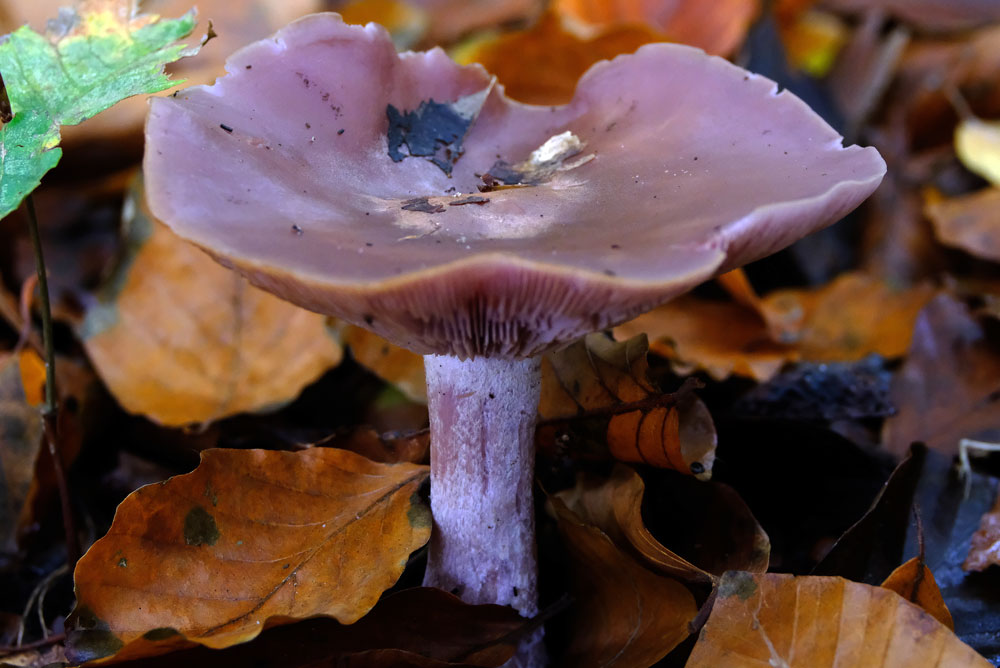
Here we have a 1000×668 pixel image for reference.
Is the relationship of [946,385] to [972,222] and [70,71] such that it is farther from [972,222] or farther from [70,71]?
[70,71]

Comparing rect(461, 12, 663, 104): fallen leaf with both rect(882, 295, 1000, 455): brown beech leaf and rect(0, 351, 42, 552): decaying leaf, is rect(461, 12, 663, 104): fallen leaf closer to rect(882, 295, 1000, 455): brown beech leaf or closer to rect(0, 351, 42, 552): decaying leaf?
rect(882, 295, 1000, 455): brown beech leaf

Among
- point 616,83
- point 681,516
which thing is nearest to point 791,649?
point 681,516

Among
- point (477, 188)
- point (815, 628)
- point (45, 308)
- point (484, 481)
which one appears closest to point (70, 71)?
point (45, 308)

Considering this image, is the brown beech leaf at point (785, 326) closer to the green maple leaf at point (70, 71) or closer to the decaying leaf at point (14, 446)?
the green maple leaf at point (70, 71)

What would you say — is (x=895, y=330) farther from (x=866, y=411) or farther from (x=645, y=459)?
(x=645, y=459)

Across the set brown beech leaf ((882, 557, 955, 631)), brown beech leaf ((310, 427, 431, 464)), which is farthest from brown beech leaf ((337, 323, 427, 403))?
brown beech leaf ((882, 557, 955, 631))

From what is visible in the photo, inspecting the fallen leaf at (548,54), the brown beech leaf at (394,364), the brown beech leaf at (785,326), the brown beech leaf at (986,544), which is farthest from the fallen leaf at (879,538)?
the fallen leaf at (548,54)
